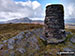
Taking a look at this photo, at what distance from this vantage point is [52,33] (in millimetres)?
16797

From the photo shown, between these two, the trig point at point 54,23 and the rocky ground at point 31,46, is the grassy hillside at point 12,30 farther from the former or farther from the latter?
the trig point at point 54,23

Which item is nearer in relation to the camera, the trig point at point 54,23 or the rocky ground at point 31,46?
the rocky ground at point 31,46

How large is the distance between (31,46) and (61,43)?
525cm

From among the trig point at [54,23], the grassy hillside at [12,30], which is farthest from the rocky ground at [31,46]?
the grassy hillside at [12,30]

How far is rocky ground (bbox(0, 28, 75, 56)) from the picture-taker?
49.2ft

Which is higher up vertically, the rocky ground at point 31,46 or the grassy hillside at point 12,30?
the grassy hillside at point 12,30

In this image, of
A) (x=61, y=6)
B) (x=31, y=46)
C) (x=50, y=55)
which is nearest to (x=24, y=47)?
(x=31, y=46)

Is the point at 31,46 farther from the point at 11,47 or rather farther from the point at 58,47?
the point at 58,47

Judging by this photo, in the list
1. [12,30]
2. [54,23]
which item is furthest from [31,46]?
[12,30]

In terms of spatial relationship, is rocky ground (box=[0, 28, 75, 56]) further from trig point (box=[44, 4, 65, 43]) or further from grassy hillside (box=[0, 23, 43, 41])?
grassy hillside (box=[0, 23, 43, 41])

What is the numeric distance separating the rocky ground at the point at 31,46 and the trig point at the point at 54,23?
1204mm

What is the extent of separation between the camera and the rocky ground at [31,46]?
1500cm

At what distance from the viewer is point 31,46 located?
53.1 feet

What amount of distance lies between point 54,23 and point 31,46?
5.54m
